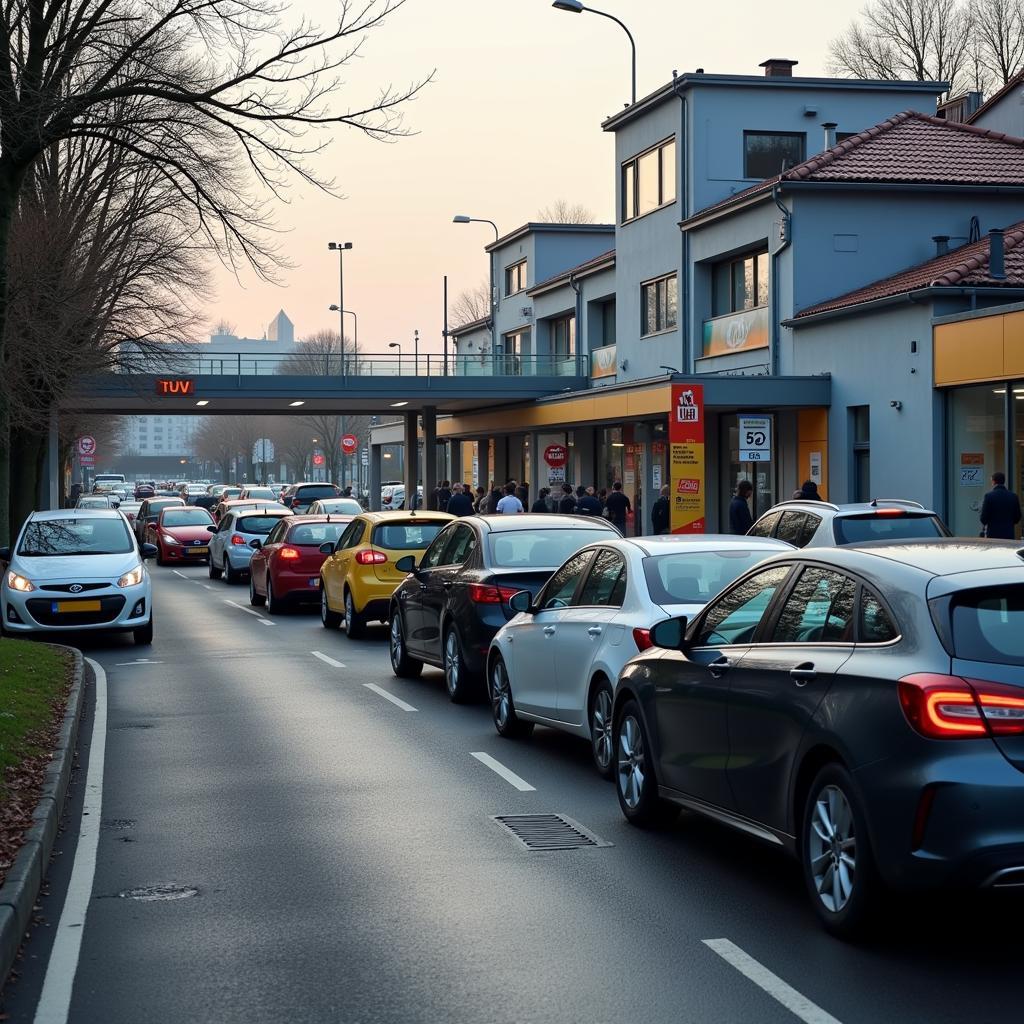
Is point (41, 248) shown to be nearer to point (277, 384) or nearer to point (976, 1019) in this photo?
point (277, 384)

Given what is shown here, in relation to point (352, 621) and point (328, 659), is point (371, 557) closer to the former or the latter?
point (352, 621)

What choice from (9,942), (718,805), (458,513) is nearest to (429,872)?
(718,805)

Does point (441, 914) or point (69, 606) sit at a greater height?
point (69, 606)

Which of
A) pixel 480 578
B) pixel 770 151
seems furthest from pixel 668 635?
pixel 770 151

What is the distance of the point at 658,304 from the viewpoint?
39.4 metres

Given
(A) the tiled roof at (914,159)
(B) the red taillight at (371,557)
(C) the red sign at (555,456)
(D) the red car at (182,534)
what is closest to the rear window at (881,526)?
(B) the red taillight at (371,557)

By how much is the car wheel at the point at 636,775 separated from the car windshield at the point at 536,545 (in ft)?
15.6

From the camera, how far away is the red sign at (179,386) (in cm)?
4250

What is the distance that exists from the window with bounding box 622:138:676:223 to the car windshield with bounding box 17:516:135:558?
20715 millimetres

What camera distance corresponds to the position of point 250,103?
15.6m

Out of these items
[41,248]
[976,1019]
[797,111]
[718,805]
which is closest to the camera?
[976,1019]

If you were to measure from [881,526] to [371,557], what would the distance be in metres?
7.19

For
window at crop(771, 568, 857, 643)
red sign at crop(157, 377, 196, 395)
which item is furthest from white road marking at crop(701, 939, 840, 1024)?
red sign at crop(157, 377, 196, 395)

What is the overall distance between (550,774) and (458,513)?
23.1 metres
